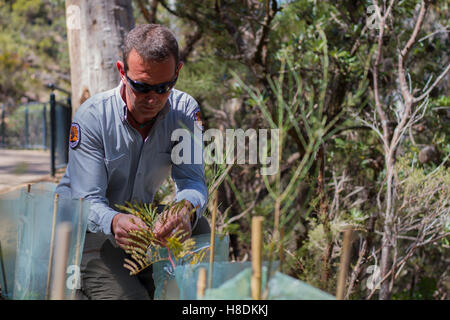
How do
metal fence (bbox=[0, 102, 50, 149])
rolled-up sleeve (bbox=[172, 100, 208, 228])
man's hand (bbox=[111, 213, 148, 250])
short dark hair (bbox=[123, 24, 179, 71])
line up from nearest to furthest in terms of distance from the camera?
man's hand (bbox=[111, 213, 148, 250]), short dark hair (bbox=[123, 24, 179, 71]), rolled-up sleeve (bbox=[172, 100, 208, 228]), metal fence (bbox=[0, 102, 50, 149])

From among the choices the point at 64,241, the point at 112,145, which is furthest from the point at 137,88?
the point at 64,241

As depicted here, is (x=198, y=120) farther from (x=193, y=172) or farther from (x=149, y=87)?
(x=149, y=87)

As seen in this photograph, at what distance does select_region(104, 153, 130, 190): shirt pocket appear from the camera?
2033mm

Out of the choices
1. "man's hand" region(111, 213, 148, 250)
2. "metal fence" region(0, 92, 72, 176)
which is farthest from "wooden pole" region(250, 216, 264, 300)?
"metal fence" region(0, 92, 72, 176)

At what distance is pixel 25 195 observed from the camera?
153 centimetres

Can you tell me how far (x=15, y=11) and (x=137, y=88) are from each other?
2581 centimetres

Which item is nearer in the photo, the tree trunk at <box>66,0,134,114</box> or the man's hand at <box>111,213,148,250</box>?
the man's hand at <box>111,213,148,250</box>

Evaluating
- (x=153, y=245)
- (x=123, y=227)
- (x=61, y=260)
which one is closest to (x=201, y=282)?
(x=61, y=260)

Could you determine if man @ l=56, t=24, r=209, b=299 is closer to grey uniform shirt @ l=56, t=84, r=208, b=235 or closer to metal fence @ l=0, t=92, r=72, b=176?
grey uniform shirt @ l=56, t=84, r=208, b=235

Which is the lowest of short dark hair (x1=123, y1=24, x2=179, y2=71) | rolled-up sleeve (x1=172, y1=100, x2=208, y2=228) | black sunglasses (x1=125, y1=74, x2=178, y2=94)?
rolled-up sleeve (x1=172, y1=100, x2=208, y2=228)

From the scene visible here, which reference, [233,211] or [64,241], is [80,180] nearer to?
[64,241]

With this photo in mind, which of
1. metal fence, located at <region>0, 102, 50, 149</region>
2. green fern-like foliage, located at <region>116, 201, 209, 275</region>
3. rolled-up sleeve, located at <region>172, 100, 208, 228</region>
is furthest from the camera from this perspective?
Answer: metal fence, located at <region>0, 102, 50, 149</region>

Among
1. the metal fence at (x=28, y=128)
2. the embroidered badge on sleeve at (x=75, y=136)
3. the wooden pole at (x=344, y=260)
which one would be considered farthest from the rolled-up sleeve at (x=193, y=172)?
the metal fence at (x=28, y=128)

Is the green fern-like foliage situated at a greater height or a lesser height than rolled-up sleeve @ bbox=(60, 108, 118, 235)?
lesser
